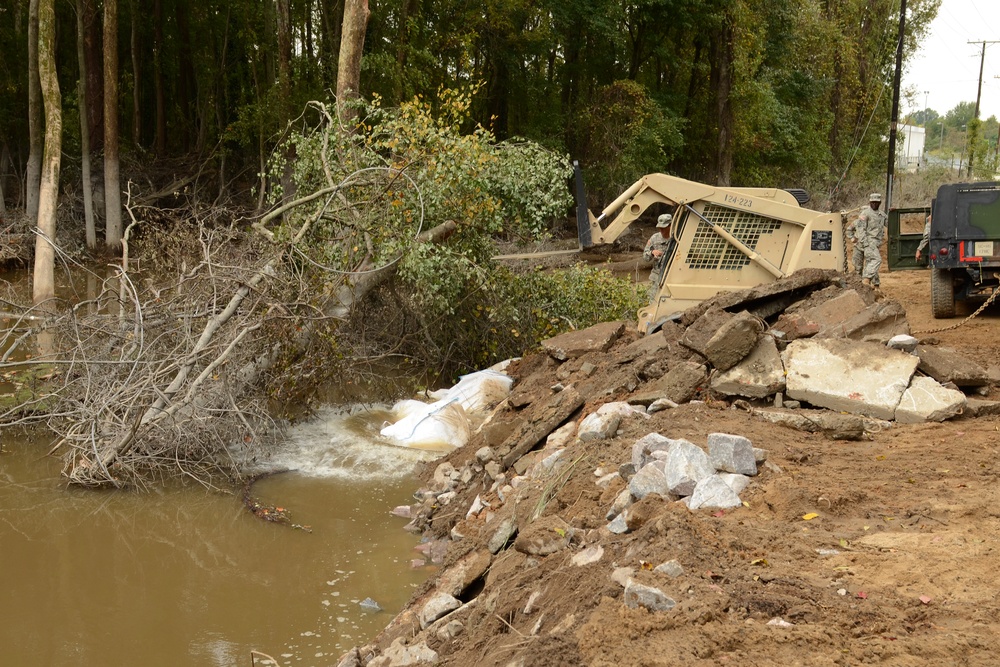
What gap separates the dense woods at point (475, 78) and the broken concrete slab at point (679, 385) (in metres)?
13.6

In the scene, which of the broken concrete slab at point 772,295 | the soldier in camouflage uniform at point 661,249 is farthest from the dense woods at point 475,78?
the broken concrete slab at point 772,295

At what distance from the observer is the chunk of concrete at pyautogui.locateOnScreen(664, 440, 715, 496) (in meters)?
5.28

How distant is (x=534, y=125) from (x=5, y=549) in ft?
66.6

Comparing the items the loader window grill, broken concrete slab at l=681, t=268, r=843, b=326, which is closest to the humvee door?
the loader window grill

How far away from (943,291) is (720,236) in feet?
14.1

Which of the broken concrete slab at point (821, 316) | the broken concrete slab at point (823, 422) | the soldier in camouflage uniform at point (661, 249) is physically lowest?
the broken concrete slab at point (823, 422)

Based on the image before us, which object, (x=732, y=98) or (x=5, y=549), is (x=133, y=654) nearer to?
(x=5, y=549)

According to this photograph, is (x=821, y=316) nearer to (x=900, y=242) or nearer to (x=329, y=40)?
(x=900, y=242)

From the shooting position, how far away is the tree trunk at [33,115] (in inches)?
689

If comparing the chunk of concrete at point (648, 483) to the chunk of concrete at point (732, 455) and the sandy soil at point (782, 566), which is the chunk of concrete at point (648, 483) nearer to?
the sandy soil at point (782, 566)

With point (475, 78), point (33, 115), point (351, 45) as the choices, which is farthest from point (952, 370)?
point (475, 78)

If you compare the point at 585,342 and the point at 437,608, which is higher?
the point at 585,342

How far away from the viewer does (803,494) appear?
5.18 m

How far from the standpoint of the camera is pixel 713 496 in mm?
5191
